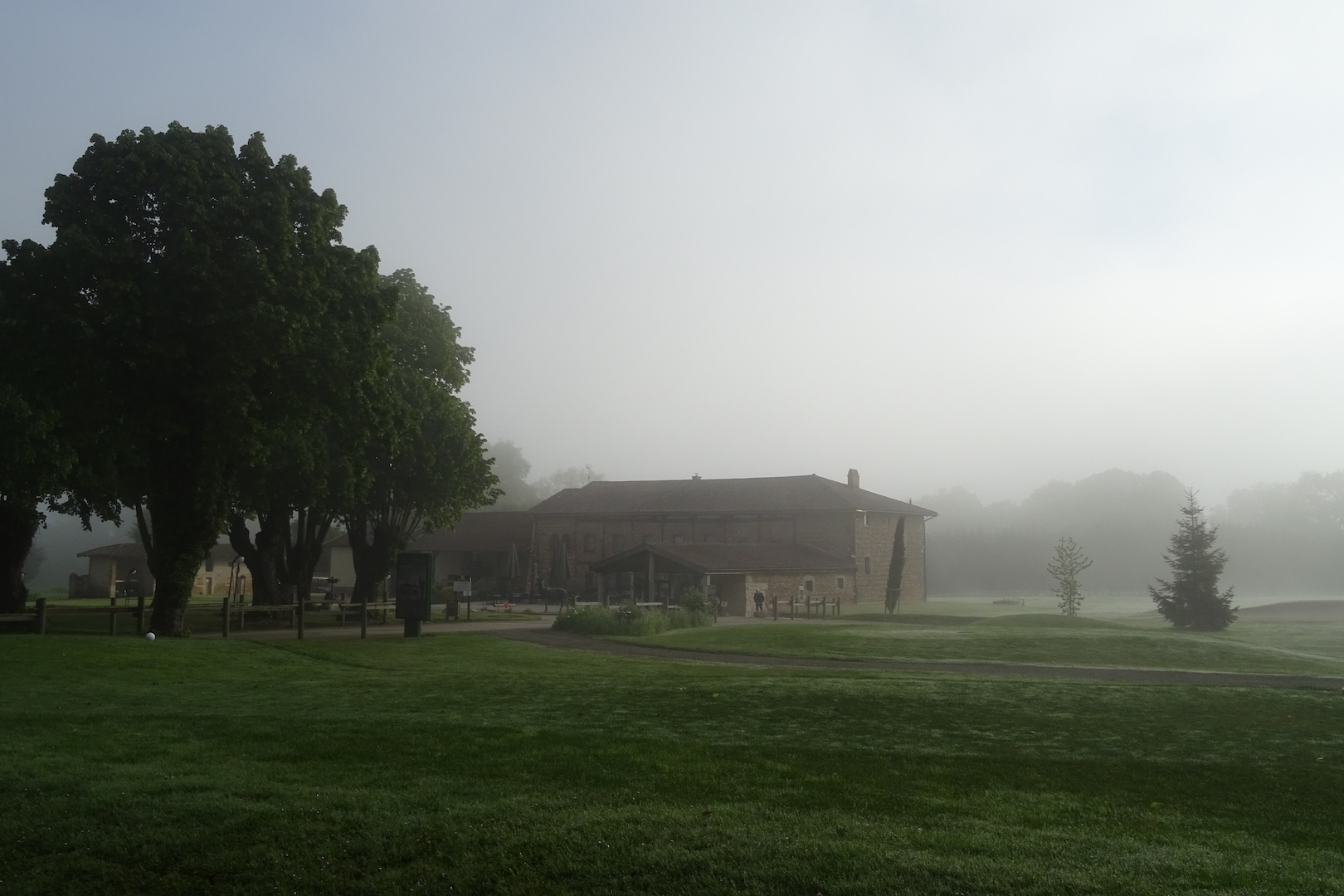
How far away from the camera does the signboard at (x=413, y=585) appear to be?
94.4 feet

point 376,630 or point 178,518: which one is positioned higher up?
point 178,518

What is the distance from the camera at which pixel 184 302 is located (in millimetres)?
24734

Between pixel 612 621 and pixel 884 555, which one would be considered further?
pixel 884 555

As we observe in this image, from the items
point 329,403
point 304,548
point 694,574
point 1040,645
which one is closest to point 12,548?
point 304,548

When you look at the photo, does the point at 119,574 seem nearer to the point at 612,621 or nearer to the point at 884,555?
the point at 884,555

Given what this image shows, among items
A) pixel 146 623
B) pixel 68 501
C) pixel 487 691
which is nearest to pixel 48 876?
pixel 487 691

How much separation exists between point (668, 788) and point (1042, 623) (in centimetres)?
2920

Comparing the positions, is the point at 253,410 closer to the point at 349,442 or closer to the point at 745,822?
the point at 349,442

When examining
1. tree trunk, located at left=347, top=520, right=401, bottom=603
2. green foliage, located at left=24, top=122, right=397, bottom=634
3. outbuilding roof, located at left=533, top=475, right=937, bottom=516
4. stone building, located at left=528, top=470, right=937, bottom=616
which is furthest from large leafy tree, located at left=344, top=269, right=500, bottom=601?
A: outbuilding roof, located at left=533, top=475, right=937, bottom=516

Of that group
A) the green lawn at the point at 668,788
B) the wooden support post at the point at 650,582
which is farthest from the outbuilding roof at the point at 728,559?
the green lawn at the point at 668,788

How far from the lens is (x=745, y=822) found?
7.87 metres

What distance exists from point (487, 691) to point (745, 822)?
8300mm

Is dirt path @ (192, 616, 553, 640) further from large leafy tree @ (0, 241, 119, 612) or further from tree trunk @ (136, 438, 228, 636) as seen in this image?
large leafy tree @ (0, 241, 119, 612)

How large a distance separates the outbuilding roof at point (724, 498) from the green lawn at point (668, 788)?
50.3m
